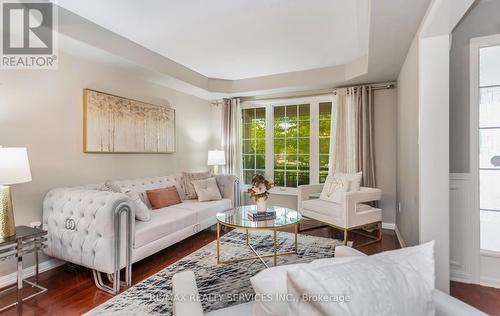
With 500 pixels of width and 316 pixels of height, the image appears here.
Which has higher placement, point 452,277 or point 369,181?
point 369,181

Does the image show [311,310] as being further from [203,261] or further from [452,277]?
[452,277]

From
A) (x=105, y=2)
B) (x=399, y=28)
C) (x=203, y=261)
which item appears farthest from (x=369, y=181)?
(x=105, y=2)

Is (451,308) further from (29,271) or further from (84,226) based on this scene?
(29,271)

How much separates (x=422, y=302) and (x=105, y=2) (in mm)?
2821

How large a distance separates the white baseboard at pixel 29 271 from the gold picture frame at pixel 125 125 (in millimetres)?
1199

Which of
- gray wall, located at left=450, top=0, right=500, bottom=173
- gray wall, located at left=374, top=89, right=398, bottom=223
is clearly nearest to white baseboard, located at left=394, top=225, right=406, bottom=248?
gray wall, located at left=374, top=89, right=398, bottom=223

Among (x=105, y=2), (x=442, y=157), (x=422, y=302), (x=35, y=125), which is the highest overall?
(x=105, y=2)

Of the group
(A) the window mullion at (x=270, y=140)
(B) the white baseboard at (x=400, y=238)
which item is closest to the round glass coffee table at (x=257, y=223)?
(B) the white baseboard at (x=400, y=238)

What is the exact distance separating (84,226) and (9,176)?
646 mm

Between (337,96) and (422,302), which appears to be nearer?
(422,302)

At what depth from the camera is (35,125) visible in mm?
2393

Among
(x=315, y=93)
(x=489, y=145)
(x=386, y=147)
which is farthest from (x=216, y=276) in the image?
(x=315, y=93)

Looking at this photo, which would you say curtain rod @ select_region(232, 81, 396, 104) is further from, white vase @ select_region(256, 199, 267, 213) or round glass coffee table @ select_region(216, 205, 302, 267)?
white vase @ select_region(256, 199, 267, 213)

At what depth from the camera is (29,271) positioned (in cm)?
231
